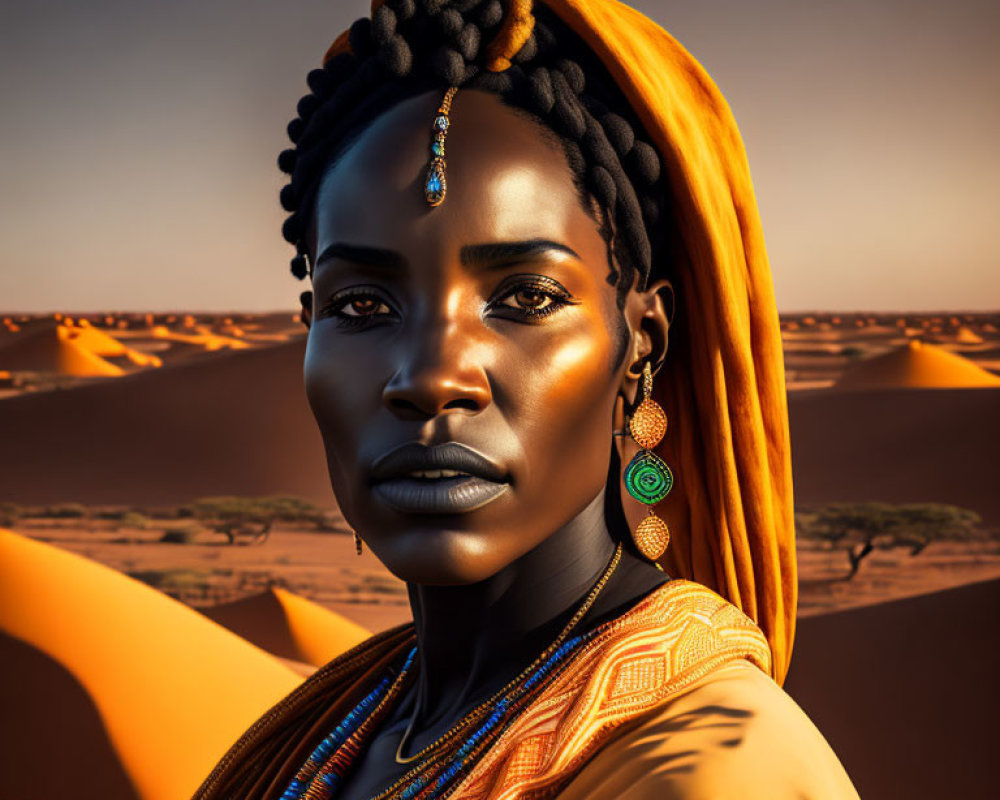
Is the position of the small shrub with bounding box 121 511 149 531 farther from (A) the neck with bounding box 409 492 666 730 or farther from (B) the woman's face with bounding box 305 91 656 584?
(B) the woman's face with bounding box 305 91 656 584

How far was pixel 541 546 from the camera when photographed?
177 cm

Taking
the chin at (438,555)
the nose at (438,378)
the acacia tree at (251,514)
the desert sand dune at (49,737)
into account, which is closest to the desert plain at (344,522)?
the desert sand dune at (49,737)

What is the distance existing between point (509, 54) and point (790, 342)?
1138 inches

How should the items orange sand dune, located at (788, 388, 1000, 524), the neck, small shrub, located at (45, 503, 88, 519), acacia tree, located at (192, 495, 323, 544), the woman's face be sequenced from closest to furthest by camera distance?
the woman's face, the neck, acacia tree, located at (192, 495, 323, 544), orange sand dune, located at (788, 388, 1000, 524), small shrub, located at (45, 503, 88, 519)

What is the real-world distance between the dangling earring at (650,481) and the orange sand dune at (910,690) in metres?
5.28

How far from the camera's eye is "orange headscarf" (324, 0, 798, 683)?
178 centimetres

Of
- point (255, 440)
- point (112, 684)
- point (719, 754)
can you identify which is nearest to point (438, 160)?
point (719, 754)

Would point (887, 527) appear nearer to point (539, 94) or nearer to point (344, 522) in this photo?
point (344, 522)

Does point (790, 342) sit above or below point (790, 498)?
below

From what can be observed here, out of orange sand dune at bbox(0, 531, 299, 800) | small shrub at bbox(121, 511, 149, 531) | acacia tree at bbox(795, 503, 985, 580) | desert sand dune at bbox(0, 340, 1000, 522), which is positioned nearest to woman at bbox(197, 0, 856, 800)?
orange sand dune at bbox(0, 531, 299, 800)

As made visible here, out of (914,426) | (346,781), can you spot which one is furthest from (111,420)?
(346,781)

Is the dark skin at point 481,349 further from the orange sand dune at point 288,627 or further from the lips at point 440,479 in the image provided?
the orange sand dune at point 288,627

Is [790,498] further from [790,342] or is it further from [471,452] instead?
[790,342]

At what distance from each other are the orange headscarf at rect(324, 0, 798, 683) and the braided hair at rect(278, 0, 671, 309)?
37mm
